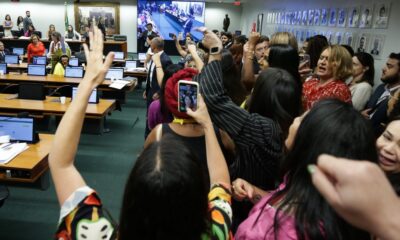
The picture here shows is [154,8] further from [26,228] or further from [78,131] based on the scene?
[78,131]

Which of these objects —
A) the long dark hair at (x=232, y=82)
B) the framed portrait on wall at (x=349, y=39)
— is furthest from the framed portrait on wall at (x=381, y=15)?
the long dark hair at (x=232, y=82)

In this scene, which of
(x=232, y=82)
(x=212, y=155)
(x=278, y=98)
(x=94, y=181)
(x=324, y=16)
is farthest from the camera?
(x=324, y=16)

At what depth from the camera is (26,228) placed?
9.51ft

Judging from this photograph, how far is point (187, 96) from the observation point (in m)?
1.46

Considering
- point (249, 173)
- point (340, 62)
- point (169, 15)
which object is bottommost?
point (249, 173)

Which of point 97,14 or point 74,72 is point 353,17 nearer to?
point 74,72

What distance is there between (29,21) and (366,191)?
55.4ft

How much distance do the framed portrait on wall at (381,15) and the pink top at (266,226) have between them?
4487mm

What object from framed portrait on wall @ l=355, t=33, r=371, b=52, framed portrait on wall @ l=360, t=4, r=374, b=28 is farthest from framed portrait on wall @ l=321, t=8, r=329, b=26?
framed portrait on wall @ l=355, t=33, r=371, b=52

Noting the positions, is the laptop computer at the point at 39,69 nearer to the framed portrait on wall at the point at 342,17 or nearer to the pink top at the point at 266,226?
the framed portrait on wall at the point at 342,17

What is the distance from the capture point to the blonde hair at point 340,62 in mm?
2635

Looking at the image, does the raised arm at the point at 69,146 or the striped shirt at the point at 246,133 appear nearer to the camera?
the raised arm at the point at 69,146

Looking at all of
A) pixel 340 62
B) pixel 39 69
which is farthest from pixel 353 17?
pixel 39 69

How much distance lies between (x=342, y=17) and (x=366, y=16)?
866 mm
